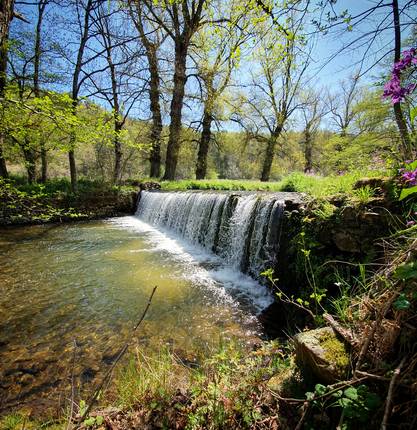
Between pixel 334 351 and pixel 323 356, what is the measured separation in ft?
0.32

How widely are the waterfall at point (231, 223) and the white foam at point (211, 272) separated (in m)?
0.23

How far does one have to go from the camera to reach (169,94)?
14125 millimetres

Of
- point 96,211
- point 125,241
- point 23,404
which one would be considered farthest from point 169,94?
point 23,404

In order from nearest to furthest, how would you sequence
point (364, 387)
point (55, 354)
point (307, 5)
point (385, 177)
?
point (364, 387) → point (307, 5) → point (55, 354) → point (385, 177)

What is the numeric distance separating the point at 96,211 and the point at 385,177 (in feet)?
38.0

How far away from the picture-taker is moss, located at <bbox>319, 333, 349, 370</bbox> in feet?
4.50

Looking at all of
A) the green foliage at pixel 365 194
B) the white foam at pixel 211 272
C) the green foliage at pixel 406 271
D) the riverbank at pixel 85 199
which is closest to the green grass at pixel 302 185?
the green foliage at pixel 365 194

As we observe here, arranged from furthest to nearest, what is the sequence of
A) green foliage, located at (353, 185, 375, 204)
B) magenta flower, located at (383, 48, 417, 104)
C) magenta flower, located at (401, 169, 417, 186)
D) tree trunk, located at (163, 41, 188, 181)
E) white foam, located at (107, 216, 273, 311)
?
1. tree trunk, located at (163, 41, 188, 181)
2. white foam, located at (107, 216, 273, 311)
3. green foliage, located at (353, 185, 375, 204)
4. magenta flower, located at (383, 48, 417, 104)
5. magenta flower, located at (401, 169, 417, 186)

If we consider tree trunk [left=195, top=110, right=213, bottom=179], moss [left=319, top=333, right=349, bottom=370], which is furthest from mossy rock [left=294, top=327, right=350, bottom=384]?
tree trunk [left=195, top=110, right=213, bottom=179]

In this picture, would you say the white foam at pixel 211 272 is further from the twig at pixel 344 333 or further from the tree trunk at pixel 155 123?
the tree trunk at pixel 155 123

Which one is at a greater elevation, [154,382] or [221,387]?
[221,387]

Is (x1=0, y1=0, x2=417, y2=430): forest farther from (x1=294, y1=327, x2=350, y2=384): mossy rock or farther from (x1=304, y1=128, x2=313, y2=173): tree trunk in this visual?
(x1=304, y1=128, x2=313, y2=173): tree trunk

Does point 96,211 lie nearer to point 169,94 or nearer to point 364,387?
point 169,94

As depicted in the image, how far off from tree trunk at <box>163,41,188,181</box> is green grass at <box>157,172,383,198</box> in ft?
5.32
